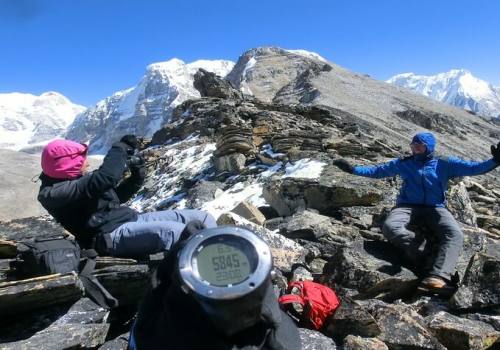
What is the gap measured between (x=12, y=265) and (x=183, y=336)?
10.6 ft

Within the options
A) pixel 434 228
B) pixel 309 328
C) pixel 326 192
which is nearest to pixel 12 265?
pixel 309 328

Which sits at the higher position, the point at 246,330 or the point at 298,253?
the point at 246,330

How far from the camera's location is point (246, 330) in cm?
209

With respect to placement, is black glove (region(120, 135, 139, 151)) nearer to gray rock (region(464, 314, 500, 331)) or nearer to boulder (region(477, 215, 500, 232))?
gray rock (region(464, 314, 500, 331))

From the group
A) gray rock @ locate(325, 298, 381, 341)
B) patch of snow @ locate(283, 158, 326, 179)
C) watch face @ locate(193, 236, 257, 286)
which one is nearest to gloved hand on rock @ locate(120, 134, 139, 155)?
gray rock @ locate(325, 298, 381, 341)

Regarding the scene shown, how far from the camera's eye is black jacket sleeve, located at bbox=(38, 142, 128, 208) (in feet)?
15.6

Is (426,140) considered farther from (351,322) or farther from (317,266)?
(351,322)

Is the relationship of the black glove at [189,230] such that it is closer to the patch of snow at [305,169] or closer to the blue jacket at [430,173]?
the blue jacket at [430,173]

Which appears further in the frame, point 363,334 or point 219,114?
point 219,114

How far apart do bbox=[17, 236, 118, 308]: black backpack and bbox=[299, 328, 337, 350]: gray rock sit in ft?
5.54

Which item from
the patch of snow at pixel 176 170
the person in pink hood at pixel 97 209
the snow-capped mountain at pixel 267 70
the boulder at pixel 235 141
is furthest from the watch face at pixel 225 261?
the snow-capped mountain at pixel 267 70

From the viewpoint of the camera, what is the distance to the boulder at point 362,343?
4.16 m

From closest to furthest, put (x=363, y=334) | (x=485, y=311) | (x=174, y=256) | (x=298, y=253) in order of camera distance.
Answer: (x=174, y=256) → (x=363, y=334) → (x=485, y=311) → (x=298, y=253)

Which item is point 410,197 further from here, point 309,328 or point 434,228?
point 309,328
